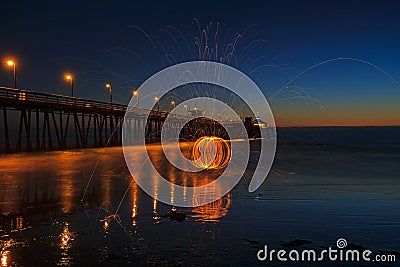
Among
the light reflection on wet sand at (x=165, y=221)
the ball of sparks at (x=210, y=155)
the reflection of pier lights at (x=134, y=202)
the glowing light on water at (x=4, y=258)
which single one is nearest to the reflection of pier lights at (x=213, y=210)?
the light reflection on wet sand at (x=165, y=221)

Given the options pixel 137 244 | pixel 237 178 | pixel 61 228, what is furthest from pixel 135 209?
pixel 237 178

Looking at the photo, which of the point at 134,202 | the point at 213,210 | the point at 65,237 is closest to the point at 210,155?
the point at 134,202

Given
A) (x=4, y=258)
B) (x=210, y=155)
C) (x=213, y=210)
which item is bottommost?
(x=4, y=258)

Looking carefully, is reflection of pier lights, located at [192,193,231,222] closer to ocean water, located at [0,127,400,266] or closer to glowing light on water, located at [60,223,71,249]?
ocean water, located at [0,127,400,266]

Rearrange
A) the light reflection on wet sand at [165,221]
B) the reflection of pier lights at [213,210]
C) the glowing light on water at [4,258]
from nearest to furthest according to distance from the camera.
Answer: the glowing light on water at [4,258] < the light reflection on wet sand at [165,221] < the reflection of pier lights at [213,210]

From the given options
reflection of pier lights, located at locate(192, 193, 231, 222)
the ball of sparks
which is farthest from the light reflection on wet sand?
the ball of sparks

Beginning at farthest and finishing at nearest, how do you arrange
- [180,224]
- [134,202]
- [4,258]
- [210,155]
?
[210,155], [134,202], [180,224], [4,258]

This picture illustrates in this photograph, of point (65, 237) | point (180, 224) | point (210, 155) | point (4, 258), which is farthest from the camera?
point (210, 155)

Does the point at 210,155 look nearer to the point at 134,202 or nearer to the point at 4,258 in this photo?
the point at 134,202

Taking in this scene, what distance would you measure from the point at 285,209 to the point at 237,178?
9.26 metres

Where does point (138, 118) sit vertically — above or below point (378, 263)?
above

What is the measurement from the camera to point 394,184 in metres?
21.4

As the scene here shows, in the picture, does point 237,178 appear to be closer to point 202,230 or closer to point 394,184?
point 394,184

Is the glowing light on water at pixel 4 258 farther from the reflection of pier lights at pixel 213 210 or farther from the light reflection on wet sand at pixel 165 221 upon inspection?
the reflection of pier lights at pixel 213 210
